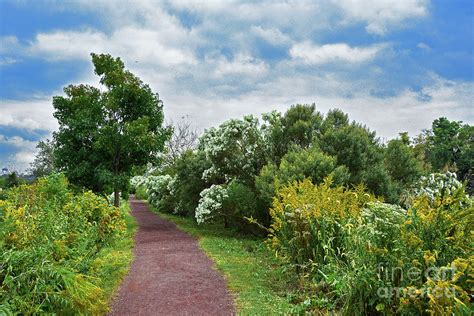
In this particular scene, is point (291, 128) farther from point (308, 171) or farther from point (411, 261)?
point (411, 261)

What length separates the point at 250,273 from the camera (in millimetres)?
8484

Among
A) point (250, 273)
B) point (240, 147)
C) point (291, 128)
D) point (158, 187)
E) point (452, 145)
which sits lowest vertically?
point (250, 273)

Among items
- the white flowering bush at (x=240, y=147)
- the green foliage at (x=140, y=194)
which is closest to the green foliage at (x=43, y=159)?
the green foliage at (x=140, y=194)

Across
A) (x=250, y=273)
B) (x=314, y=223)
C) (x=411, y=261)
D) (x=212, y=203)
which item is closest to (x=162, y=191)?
(x=212, y=203)

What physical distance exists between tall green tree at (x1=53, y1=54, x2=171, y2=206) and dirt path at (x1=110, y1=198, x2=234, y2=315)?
5900 mm

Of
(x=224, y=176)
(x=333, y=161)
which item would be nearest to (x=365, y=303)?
(x=333, y=161)

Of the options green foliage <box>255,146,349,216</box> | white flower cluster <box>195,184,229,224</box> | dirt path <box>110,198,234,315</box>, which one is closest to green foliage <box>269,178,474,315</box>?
dirt path <box>110,198,234,315</box>

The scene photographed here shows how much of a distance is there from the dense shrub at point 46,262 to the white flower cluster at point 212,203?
8076mm

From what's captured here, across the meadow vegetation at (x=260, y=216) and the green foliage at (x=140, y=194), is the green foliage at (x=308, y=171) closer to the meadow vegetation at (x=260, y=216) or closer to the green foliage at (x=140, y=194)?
the meadow vegetation at (x=260, y=216)

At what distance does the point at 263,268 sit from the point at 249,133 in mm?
7076

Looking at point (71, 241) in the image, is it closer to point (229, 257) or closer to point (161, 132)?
point (229, 257)

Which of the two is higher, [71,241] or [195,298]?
[71,241]

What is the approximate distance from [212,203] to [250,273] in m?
6.73

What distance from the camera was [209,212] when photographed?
14828mm
